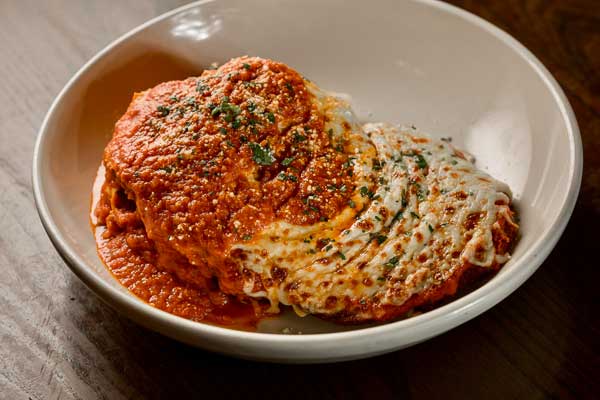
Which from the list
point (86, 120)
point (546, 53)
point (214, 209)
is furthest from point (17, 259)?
point (546, 53)

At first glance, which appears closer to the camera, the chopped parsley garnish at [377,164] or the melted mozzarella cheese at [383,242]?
the melted mozzarella cheese at [383,242]

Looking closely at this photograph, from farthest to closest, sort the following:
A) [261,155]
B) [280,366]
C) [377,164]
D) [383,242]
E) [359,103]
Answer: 1. [359,103]
2. [377,164]
3. [261,155]
4. [383,242]
5. [280,366]

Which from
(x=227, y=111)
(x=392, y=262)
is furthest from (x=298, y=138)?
(x=392, y=262)

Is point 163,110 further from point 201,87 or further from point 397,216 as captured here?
point 397,216

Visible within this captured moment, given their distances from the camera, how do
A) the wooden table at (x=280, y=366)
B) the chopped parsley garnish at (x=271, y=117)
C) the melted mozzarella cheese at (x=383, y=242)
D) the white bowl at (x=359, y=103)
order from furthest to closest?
the chopped parsley garnish at (x=271, y=117) → the melted mozzarella cheese at (x=383, y=242) → the wooden table at (x=280, y=366) → the white bowl at (x=359, y=103)

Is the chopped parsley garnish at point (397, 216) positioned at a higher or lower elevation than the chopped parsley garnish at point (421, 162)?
lower

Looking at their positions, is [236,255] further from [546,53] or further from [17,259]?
[546,53]

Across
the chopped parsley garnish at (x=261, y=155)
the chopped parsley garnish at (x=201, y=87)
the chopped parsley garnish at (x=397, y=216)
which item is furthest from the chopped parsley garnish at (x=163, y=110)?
the chopped parsley garnish at (x=397, y=216)

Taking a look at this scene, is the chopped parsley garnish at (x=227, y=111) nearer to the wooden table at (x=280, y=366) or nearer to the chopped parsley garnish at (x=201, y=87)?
the chopped parsley garnish at (x=201, y=87)
